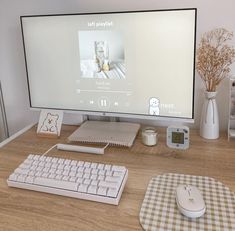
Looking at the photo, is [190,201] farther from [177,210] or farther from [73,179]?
[73,179]

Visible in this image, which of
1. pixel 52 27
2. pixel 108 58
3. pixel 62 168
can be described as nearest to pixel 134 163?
pixel 62 168

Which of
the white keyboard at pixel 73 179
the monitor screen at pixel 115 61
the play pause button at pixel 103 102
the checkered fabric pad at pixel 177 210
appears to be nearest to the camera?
the checkered fabric pad at pixel 177 210

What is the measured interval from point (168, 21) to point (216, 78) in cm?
30

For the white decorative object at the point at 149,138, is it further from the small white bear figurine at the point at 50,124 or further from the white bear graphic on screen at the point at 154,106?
the small white bear figurine at the point at 50,124

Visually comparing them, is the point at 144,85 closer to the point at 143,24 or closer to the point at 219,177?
the point at 143,24

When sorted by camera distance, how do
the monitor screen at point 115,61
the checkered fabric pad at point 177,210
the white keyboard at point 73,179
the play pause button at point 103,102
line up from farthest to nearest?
the play pause button at point 103,102 < the monitor screen at point 115,61 < the white keyboard at point 73,179 < the checkered fabric pad at point 177,210

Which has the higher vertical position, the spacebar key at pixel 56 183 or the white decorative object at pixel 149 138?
the white decorative object at pixel 149 138

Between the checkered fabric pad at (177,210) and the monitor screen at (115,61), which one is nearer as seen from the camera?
the checkered fabric pad at (177,210)

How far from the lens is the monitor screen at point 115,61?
961 mm

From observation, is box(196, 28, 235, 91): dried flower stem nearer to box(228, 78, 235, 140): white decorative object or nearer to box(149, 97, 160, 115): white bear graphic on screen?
box(228, 78, 235, 140): white decorative object

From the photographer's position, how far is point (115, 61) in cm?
104

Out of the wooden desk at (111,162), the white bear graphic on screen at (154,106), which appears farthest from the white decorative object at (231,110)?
the white bear graphic on screen at (154,106)

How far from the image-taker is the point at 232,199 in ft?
2.36

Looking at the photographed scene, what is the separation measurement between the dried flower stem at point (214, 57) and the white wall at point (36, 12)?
0.11 ft
